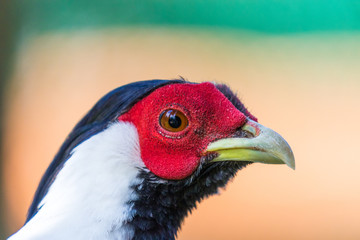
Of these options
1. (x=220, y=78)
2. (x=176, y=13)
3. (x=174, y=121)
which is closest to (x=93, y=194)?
(x=174, y=121)

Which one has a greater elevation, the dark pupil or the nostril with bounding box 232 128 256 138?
the nostril with bounding box 232 128 256 138

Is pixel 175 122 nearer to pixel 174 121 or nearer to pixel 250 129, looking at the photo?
pixel 174 121

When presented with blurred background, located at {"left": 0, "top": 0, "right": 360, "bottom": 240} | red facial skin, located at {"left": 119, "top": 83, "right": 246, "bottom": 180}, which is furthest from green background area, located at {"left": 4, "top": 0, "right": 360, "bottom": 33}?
red facial skin, located at {"left": 119, "top": 83, "right": 246, "bottom": 180}

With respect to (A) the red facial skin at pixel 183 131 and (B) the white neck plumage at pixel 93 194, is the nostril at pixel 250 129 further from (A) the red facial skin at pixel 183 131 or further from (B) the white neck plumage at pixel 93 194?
(B) the white neck plumage at pixel 93 194

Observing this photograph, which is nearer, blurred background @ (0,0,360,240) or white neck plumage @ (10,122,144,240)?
white neck plumage @ (10,122,144,240)

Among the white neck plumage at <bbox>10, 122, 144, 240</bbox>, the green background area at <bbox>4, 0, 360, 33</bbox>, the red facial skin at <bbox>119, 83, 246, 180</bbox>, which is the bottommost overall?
the white neck plumage at <bbox>10, 122, 144, 240</bbox>

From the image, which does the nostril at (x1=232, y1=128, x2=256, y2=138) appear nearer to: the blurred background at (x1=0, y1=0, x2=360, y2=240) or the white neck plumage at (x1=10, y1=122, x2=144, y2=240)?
the white neck plumage at (x1=10, y1=122, x2=144, y2=240)
